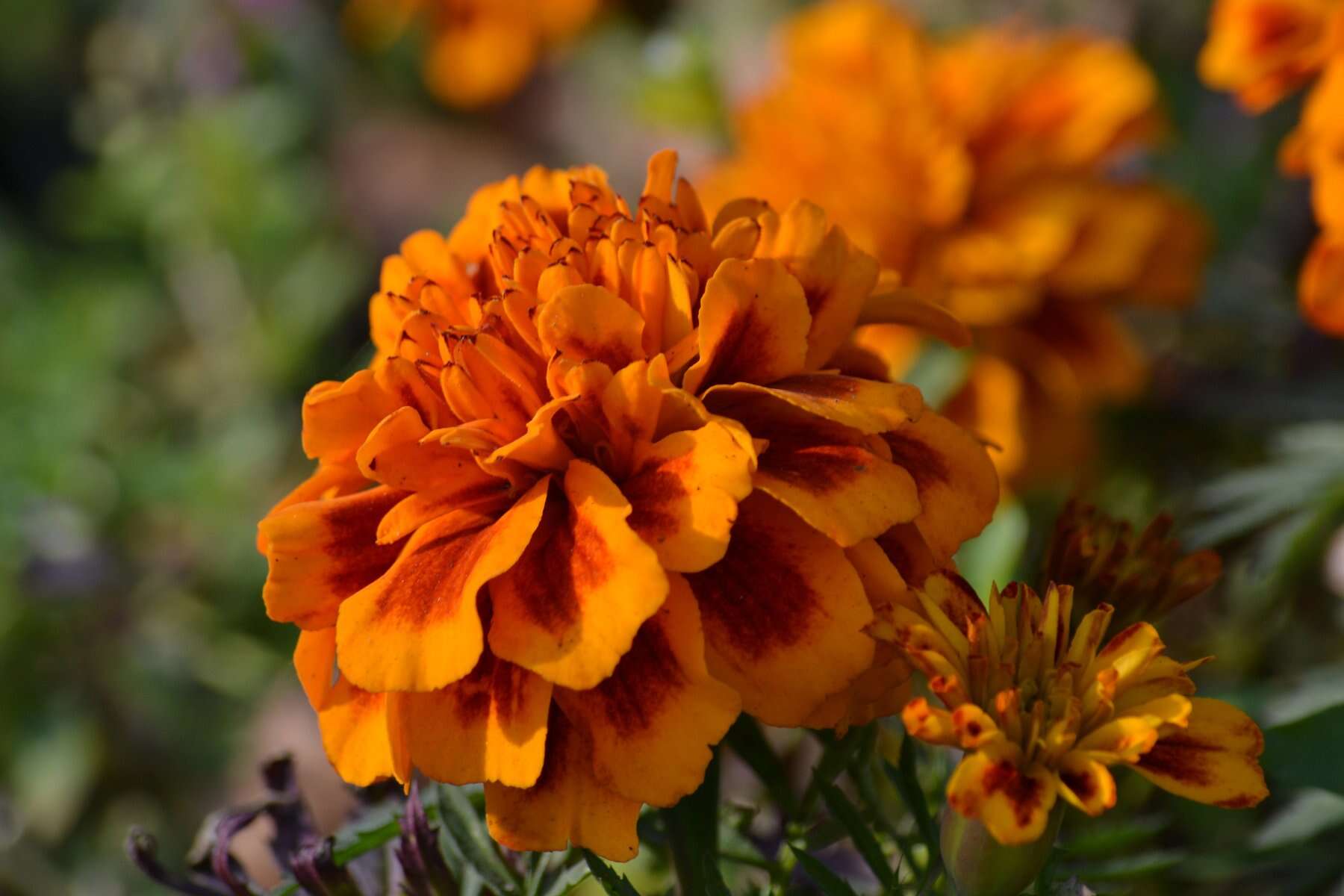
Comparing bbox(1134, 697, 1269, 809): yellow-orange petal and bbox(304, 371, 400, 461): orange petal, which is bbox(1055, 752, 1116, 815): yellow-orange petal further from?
bbox(304, 371, 400, 461): orange petal

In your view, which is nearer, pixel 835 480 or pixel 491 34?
pixel 835 480

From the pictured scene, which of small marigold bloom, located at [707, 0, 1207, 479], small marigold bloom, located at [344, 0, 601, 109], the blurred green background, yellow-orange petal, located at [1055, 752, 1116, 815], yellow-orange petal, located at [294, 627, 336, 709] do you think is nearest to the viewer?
yellow-orange petal, located at [1055, 752, 1116, 815]

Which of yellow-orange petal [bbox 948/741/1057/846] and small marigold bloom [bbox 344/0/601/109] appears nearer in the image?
yellow-orange petal [bbox 948/741/1057/846]

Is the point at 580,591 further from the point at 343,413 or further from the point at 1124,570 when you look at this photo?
the point at 1124,570

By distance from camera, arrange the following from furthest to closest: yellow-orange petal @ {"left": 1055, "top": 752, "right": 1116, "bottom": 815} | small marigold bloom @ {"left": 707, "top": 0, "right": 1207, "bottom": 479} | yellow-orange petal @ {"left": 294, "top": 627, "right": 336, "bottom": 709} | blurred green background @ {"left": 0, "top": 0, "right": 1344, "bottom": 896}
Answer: small marigold bloom @ {"left": 707, "top": 0, "right": 1207, "bottom": 479}
blurred green background @ {"left": 0, "top": 0, "right": 1344, "bottom": 896}
yellow-orange petal @ {"left": 294, "top": 627, "right": 336, "bottom": 709}
yellow-orange petal @ {"left": 1055, "top": 752, "right": 1116, "bottom": 815}

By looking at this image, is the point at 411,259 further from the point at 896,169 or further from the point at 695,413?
the point at 896,169

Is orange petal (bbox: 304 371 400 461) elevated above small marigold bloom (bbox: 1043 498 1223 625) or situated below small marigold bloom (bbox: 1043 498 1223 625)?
above

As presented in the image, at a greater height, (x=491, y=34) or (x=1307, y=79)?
(x=1307, y=79)

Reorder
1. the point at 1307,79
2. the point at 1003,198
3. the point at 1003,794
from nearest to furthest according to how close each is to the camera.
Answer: the point at 1003,794 → the point at 1307,79 → the point at 1003,198

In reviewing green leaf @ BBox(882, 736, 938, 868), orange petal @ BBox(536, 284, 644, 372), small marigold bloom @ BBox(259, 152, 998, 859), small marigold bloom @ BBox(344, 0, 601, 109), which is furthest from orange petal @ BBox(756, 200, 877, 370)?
small marigold bloom @ BBox(344, 0, 601, 109)

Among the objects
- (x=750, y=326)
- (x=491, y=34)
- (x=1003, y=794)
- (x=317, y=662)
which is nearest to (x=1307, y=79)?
(x=750, y=326)
